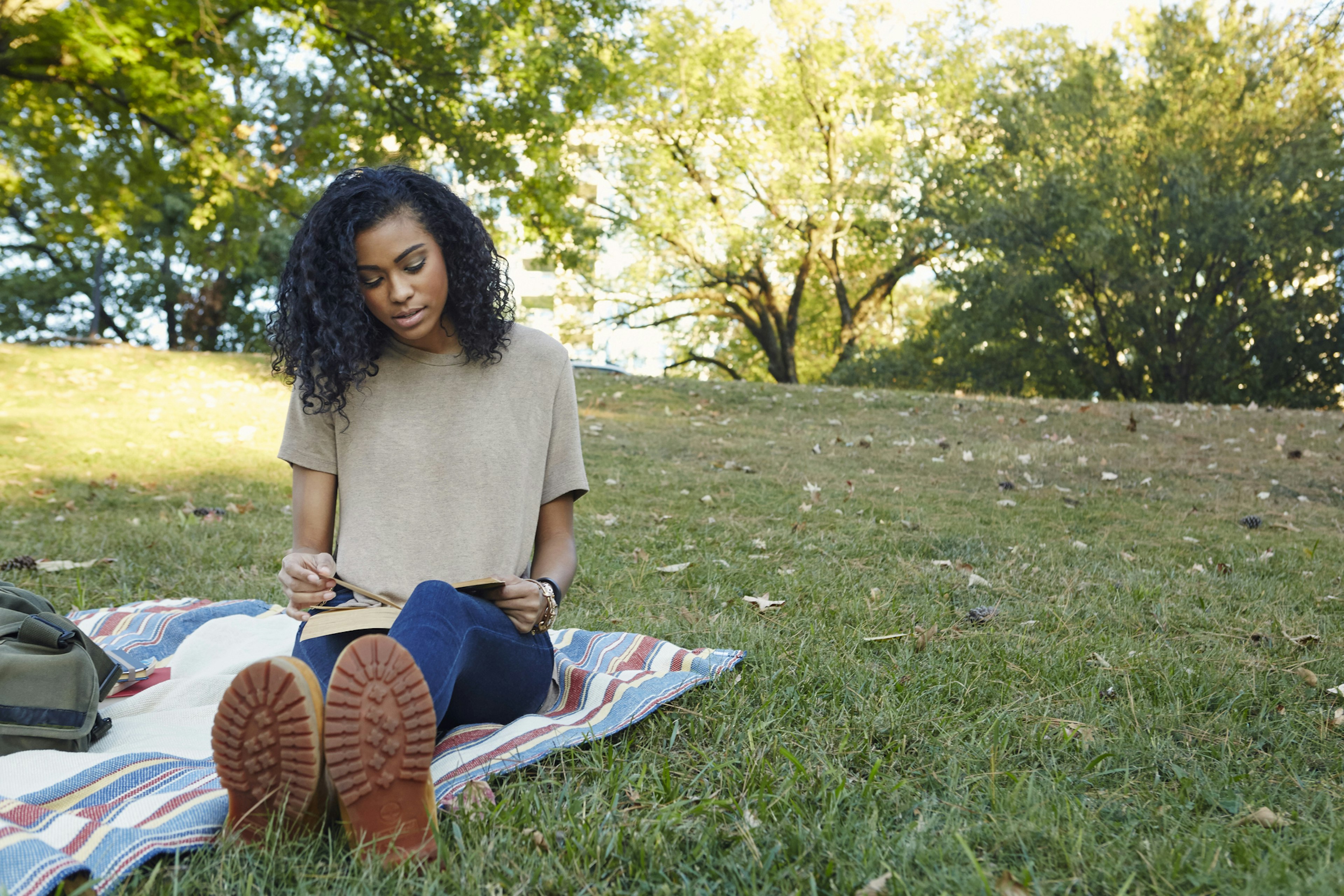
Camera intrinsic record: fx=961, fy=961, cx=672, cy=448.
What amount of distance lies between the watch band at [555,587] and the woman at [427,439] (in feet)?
0.04

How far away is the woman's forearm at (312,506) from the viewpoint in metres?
2.66

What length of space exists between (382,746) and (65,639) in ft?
4.19

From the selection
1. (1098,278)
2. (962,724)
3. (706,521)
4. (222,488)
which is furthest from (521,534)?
(1098,278)

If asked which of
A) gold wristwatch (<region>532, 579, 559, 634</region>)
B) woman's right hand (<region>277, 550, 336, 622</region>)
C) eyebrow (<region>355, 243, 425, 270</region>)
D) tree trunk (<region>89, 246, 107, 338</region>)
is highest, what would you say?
tree trunk (<region>89, 246, 107, 338</region>)

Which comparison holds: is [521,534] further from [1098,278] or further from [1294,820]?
[1098,278]

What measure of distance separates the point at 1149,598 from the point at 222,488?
5707 millimetres

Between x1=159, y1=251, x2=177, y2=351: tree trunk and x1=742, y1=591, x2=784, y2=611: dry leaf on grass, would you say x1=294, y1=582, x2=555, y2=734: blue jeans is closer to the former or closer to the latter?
x1=742, y1=591, x2=784, y2=611: dry leaf on grass

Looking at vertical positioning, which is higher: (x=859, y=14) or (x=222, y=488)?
(x=859, y=14)

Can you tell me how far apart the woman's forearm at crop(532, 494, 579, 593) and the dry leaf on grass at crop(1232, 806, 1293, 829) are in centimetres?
174

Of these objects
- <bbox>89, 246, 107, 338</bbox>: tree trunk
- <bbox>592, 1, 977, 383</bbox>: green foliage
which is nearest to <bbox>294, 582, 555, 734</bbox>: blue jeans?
<bbox>592, 1, 977, 383</bbox>: green foliage

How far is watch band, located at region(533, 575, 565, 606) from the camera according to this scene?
2574 millimetres

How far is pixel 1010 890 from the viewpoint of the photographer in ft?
5.63

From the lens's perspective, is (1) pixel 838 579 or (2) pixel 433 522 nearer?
(2) pixel 433 522

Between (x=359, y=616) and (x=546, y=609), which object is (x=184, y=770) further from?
(x=546, y=609)
